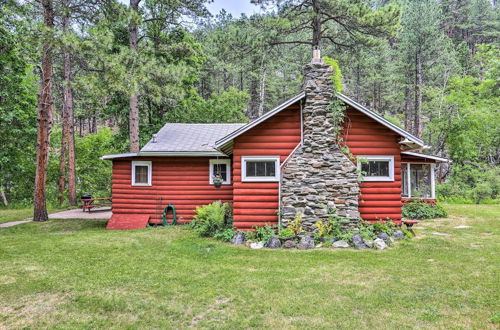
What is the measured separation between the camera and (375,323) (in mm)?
3854

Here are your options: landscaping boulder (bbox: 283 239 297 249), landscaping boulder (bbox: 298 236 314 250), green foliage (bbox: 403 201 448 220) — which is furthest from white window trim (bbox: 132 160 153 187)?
green foliage (bbox: 403 201 448 220)

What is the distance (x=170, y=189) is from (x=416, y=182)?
1345 centimetres

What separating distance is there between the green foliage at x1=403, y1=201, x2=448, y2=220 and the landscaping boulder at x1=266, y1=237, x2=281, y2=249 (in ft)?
24.9

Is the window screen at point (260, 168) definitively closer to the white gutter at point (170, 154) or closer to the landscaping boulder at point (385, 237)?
the white gutter at point (170, 154)

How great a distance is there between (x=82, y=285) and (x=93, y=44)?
8913 millimetres

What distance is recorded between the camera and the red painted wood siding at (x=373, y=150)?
28.8ft

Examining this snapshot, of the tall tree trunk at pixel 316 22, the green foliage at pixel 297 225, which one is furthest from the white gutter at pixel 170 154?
the tall tree trunk at pixel 316 22

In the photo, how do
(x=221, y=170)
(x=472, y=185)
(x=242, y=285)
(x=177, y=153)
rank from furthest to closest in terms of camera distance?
(x=472, y=185)
(x=221, y=170)
(x=177, y=153)
(x=242, y=285)

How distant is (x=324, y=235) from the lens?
8.02m

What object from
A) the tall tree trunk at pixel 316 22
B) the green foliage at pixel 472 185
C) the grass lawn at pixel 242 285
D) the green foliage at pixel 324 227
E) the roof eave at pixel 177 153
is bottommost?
the grass lawn at pixel 242 285

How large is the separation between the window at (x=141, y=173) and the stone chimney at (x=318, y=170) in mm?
5780

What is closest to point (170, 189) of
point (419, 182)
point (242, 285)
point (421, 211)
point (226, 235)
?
point (226, 235)

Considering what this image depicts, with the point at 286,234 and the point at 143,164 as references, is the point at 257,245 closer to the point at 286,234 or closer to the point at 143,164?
the point at 286,234

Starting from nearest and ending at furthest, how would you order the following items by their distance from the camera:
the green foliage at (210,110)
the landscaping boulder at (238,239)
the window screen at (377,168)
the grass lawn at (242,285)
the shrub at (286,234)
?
the grass lawn at (242,285) → the shrub at (286,234) → the landscaping boulder at (238,239) → the window screen at (377,168) → the green foliage at (210,110)
